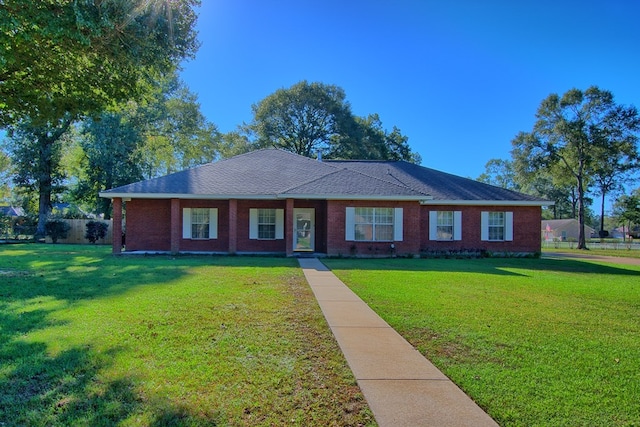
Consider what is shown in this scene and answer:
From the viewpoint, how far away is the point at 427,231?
1884 centimetres

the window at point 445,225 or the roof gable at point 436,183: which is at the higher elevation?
the roof gable at point 436,183

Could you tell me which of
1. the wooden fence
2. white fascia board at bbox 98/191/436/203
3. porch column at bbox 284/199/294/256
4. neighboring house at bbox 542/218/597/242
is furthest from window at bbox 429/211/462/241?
neighboring house at bbox 542/218/597/242

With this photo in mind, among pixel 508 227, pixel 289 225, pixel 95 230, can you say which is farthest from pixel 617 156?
pixel 95 230

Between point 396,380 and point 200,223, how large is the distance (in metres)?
15.8

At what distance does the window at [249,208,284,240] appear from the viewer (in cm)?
1811

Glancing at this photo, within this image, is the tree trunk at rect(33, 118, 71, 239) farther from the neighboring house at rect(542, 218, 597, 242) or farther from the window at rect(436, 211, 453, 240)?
the neighboring house at rect(542, 218, 597, 242)

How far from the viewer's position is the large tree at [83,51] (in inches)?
240

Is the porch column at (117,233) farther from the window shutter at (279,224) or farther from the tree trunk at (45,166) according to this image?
the tree trunk at (45,166)

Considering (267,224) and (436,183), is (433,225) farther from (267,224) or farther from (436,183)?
(267,224)

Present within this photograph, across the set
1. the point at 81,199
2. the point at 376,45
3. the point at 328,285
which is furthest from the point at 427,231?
the point at 81,199

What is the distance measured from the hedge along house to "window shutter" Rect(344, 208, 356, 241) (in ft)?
0.14

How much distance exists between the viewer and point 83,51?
748 cm

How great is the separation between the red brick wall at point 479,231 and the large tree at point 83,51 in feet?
45.1

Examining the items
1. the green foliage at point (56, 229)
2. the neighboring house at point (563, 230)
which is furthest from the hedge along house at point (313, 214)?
the neighboring house at point (563, 230)
